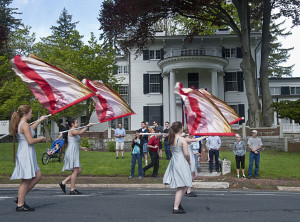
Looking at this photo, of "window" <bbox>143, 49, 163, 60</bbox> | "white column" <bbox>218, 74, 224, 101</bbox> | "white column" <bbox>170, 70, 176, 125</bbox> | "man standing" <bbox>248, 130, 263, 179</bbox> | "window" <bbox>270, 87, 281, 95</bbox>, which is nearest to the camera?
"man standing" <bbox>248, 130, 263, 179</bbox>

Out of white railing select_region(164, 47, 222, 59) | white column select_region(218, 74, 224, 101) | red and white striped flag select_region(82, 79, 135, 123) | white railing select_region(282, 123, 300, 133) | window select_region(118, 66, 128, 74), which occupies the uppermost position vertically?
white railing select_region(164, 47, 222, 59)

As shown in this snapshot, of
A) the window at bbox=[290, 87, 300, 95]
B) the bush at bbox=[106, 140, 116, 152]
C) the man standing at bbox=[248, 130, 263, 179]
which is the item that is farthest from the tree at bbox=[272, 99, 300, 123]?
the window at bbox=[290, 87, 300, 95]

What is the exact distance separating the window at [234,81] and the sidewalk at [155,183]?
70.9 ft

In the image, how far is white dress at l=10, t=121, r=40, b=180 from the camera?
23.2 feet

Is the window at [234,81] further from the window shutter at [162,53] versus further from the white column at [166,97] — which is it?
the window shutter at [162,53]

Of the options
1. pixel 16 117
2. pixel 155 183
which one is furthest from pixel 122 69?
pixel 16 117

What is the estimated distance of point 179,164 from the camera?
7398 millimetres

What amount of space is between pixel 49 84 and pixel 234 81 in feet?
96.5

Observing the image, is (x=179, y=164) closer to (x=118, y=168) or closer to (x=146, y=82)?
(x=118, y=168)

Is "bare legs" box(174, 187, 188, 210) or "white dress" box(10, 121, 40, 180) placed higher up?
"white dress" box(10, 121, 40, 180)

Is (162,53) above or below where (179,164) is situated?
above

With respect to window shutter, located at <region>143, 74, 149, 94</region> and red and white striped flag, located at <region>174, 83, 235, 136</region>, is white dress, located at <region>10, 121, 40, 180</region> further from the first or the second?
window shutter, located at <region>143, 74, 149, 94</region>

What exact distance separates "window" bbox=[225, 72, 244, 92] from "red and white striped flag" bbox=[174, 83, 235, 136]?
27395 millimetres

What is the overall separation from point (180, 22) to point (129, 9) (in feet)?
82.2
